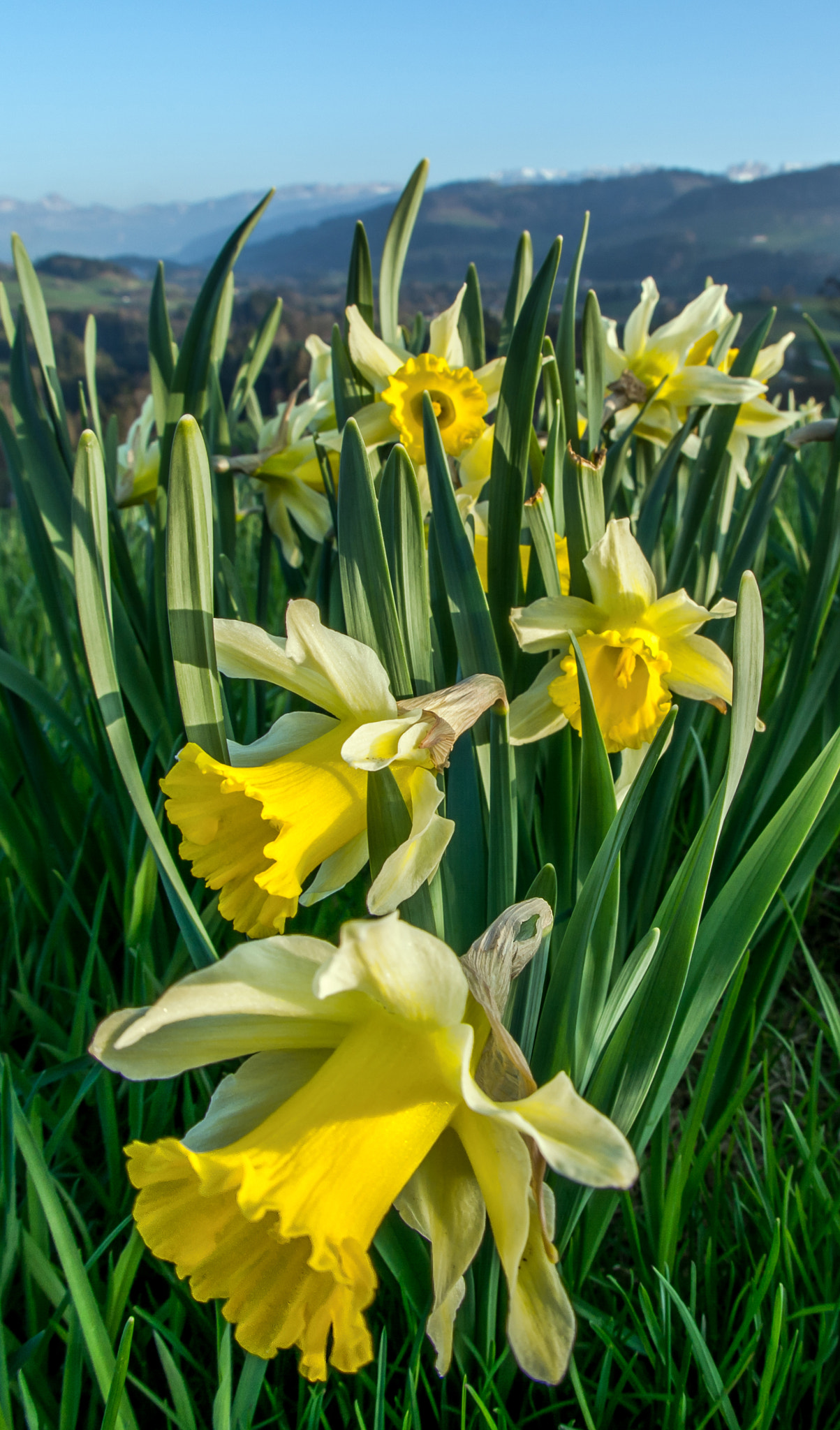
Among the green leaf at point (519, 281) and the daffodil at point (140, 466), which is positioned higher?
the green leaf at point (519, 281)

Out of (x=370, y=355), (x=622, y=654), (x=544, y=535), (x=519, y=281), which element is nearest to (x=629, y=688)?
(x=622, y=654)

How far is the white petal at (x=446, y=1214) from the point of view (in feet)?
1.89

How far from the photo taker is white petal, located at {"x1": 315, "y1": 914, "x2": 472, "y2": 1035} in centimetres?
46

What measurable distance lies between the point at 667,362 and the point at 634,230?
23856 mm

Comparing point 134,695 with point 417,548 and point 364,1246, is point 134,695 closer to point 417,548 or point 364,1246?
point 417,548

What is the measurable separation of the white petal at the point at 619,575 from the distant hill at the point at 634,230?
12.6 m

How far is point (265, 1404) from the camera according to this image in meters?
0.86

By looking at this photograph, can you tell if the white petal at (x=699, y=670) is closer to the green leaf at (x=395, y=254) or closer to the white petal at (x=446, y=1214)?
the white petal at (x=446, y=1214)

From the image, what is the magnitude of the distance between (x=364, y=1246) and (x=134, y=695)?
0.83 meters

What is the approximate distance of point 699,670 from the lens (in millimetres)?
942

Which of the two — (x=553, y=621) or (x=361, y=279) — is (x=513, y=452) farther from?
(x=361, y=279)

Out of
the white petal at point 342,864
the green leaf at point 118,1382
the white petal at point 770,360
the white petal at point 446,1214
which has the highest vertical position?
the white petal at point 770,360

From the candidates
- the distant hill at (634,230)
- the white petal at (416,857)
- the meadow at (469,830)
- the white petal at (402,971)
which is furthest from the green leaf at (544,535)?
the distant hill at (634,230)

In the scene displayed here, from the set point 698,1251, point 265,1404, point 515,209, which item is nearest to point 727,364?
point 698,1251
